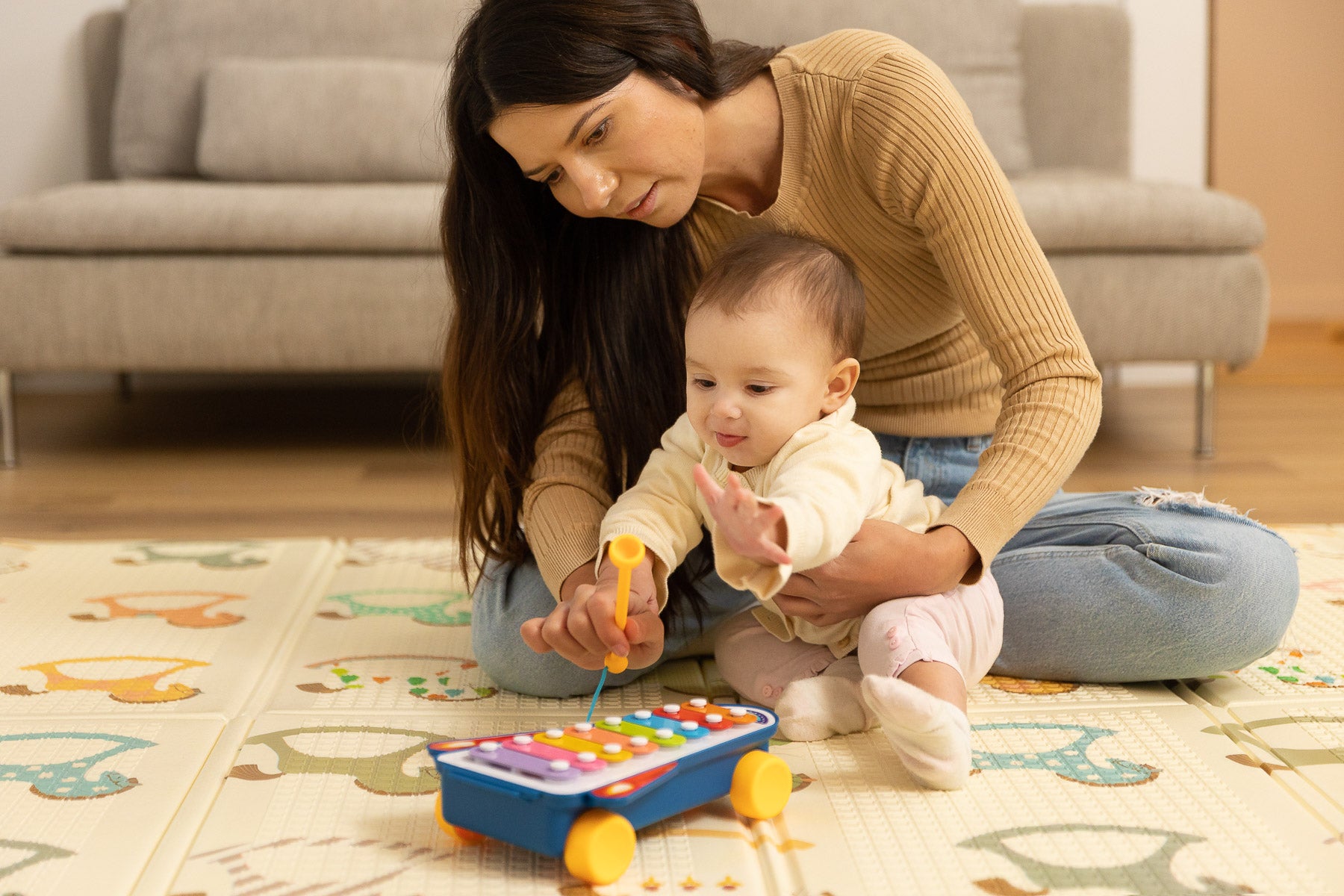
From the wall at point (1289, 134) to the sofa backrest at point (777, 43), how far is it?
1.99 ft

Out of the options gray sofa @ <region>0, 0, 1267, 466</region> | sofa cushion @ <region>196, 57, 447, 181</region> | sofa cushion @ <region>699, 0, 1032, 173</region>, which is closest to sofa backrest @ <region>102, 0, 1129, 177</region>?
sofa cushion @ <region>699, 0, 1032, 173</region>

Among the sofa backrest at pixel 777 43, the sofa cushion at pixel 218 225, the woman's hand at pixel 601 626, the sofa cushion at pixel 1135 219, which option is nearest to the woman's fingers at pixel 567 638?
the woman's hand at pixel 601 626

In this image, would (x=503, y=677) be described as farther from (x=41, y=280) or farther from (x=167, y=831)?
(x=41, y=280)

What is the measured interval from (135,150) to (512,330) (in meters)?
1.81

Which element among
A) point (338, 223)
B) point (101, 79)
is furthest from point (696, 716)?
point (101, 79)

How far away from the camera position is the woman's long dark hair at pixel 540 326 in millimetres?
1084

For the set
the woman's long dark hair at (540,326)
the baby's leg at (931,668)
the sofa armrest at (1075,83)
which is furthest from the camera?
the sofa armrest at (1075,83)

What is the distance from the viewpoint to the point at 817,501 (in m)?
0.83

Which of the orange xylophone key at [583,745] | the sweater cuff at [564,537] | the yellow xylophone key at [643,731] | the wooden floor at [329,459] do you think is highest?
the sweater cuff at [564,537]

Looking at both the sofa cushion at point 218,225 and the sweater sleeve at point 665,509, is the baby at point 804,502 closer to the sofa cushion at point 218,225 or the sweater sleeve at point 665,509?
the sweater sleeve at point 665,509

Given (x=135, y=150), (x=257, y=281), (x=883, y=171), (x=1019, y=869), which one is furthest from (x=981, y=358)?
(x=135, y=150)

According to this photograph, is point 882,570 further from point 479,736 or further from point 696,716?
point 479,736

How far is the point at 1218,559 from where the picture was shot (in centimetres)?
100

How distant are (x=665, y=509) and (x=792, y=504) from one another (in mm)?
184
